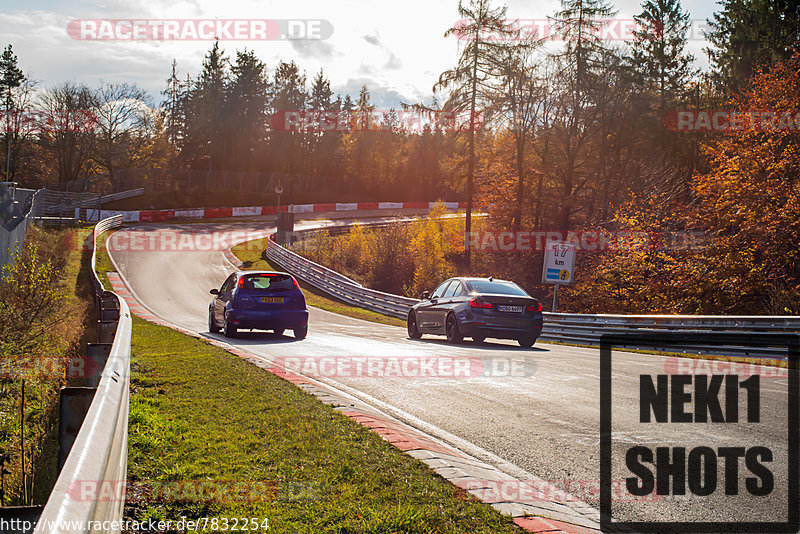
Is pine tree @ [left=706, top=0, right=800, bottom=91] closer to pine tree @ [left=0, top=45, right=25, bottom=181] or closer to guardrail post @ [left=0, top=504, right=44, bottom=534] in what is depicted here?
guardrail post @ [left=0, top=504, right=44, bottom=534]

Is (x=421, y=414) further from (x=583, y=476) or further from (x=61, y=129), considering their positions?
(x=61, y=129)

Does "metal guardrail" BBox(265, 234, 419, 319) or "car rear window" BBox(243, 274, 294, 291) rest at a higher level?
"car rear window" BBox(243, 274, 294, 291)

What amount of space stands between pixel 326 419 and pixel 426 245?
39262mm

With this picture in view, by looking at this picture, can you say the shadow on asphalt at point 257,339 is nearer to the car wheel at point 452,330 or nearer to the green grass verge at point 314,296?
the car wheel at point 452,330

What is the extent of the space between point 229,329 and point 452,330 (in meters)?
5.30

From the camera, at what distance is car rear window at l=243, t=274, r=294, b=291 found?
55.1 ft

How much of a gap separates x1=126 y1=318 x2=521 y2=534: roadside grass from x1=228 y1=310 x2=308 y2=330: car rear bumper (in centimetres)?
782

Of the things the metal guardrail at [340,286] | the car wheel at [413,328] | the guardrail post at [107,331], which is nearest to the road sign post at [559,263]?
the metal guardrail at [340,286]

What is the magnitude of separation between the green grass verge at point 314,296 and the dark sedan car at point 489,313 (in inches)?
402

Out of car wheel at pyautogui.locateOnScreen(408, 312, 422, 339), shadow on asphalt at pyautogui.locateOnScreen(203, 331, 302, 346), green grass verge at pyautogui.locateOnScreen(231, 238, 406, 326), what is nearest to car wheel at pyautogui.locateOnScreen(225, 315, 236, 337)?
shadow on asphalt at pyautogui.locateOnScreen(203, 331, 302, 346)

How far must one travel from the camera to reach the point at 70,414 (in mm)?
4031

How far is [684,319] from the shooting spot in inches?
672

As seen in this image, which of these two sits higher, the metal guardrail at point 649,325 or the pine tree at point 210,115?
the pine tree at point 210,115

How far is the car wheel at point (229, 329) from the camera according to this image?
16578 mm
